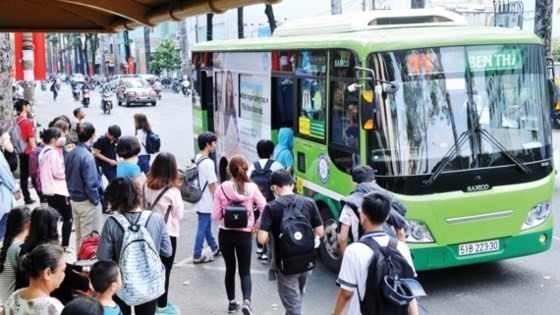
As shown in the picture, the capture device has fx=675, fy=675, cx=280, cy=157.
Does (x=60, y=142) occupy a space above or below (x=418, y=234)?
above

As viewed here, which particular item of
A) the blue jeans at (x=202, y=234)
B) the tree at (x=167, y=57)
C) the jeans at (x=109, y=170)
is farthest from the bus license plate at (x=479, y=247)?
the tree at (x=167, y=57)

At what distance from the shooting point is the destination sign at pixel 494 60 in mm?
7027

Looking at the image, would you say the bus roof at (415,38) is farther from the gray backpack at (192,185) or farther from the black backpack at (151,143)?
the black backpack at (151,143)

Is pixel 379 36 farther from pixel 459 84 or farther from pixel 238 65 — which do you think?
pixel 238 65

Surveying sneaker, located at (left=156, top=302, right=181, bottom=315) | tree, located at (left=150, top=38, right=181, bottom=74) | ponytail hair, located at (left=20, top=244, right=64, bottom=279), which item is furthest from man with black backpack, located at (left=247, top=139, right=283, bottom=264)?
tree, located at (left=150, top=38, right=181, bottom=74)

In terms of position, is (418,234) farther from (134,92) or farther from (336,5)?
(134,92)

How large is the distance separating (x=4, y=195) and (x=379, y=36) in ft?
14.1

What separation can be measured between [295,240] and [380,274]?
5.12 ft

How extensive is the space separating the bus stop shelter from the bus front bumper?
3.38 m

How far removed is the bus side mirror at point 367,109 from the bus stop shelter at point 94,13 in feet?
7.38

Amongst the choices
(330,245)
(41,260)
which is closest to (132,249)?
(41,260)

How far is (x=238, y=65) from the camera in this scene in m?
11.2

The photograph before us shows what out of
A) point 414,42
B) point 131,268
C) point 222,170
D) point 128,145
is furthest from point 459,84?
point 222,170

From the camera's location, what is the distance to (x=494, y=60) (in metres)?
7.10
